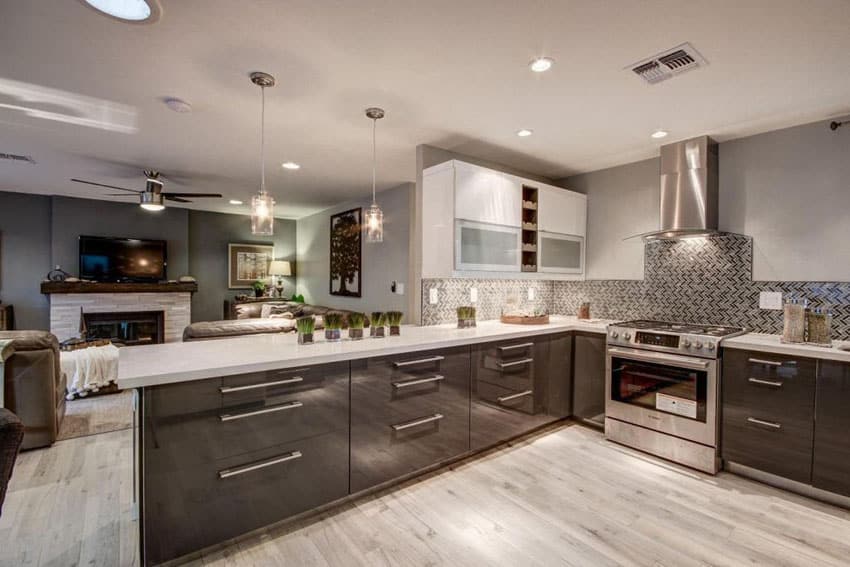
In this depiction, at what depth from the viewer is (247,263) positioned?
23.8ft

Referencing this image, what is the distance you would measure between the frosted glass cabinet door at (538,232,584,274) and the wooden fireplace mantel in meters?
5.64

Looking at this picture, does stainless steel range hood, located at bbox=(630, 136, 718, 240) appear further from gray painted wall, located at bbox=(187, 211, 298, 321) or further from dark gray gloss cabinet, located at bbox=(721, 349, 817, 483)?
gray painted wall, located at bbox=(187, 211, 298, 321)

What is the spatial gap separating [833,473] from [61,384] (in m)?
5.54

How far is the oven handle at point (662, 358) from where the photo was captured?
8.45 ft

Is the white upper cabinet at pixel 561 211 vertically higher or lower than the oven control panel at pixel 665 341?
higher

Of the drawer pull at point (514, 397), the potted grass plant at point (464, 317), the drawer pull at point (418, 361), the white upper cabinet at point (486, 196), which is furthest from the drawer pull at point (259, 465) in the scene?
the white upper cabinet at point (486, 196)

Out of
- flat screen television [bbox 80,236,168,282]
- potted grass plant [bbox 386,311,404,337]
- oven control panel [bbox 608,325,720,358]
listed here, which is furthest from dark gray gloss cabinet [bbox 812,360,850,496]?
flat screen television [bbox 80,236,168,282]

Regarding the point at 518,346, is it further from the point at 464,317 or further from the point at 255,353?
the point at 255,353

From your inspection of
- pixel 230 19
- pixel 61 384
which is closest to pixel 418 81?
pixel 230 19

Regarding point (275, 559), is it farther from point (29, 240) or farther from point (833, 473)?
point (29, 240)

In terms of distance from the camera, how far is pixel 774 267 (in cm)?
283

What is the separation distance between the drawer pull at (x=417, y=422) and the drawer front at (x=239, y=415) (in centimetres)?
36

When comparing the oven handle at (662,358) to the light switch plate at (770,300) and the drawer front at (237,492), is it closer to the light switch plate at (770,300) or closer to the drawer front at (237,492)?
the light switch plate at (770,300)

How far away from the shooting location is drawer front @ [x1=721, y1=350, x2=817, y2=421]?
226 centimetres
